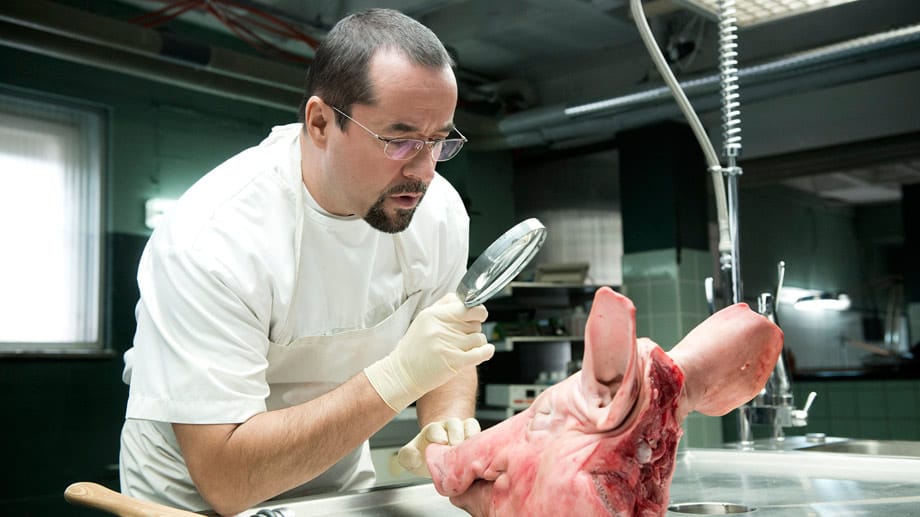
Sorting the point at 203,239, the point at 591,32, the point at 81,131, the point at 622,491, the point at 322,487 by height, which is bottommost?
the point at 322,487

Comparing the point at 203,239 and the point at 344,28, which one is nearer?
the point at 203,239

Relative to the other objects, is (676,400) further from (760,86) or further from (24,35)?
(760,86)

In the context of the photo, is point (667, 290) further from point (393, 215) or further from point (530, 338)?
point (393, 215)

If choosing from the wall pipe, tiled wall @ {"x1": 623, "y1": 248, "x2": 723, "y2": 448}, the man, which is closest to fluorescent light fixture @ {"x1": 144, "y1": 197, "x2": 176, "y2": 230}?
the wall pipe

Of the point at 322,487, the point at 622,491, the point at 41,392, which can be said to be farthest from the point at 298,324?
the point at 41,392

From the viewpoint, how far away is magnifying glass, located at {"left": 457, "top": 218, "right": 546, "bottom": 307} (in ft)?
3.80

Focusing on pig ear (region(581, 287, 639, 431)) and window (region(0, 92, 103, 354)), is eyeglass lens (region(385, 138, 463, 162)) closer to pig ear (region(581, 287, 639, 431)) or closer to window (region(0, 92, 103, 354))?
pig ear (region(581, 287, 639, 431))

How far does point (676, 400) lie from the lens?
992 millimetres

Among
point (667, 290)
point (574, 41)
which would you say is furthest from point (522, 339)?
point (574, 41)

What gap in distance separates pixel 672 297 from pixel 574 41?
1923mm

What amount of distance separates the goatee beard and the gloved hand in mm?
239

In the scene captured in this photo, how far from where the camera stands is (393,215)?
1.54 m

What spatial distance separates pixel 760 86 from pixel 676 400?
4.10 metres

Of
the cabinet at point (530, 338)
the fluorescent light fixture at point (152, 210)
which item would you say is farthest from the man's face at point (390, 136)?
the cabinet at point (530, 338)
